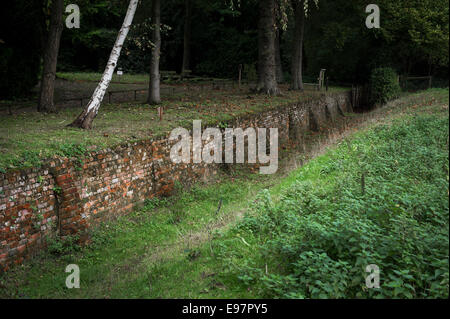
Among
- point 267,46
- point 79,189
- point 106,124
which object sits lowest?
point 79,189

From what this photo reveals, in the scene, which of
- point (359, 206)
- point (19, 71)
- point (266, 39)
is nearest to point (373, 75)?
point (266, 39)

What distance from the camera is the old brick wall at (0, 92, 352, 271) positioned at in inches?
315

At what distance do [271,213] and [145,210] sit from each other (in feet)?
13.5

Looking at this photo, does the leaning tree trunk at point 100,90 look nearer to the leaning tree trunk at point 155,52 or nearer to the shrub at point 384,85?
the leaning tree trunk at point 155,52

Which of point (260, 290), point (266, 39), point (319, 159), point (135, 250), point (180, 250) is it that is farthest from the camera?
point (266, 39)

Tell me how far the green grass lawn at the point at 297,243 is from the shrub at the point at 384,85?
57.2 ft

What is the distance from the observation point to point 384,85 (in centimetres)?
2806

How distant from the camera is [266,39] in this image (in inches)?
899

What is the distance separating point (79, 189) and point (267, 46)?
53.0 ft

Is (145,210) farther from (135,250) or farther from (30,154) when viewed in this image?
(30,154)

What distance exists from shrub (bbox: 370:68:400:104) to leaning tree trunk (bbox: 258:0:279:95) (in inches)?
351

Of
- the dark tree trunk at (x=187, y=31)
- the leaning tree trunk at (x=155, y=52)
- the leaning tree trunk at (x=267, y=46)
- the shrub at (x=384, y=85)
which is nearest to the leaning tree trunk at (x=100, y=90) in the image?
the leaning tree trunk at (x=155, y=52)

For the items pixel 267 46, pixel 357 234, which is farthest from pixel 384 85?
pixel 357 234

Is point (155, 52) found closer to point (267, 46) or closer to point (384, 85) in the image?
point (267, 46)
